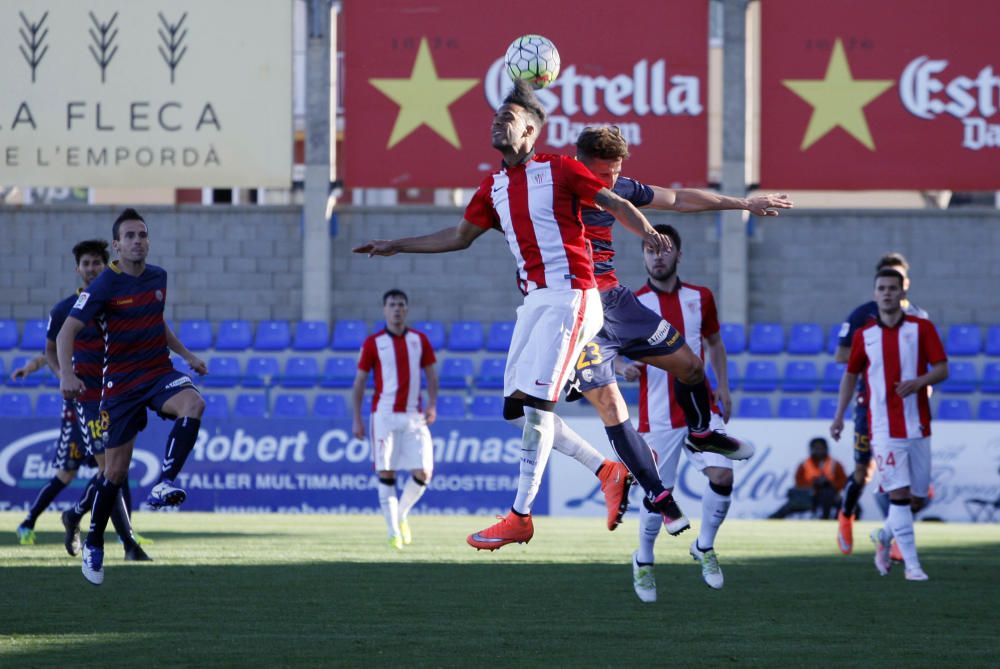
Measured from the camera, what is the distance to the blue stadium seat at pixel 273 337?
20938 millimetres

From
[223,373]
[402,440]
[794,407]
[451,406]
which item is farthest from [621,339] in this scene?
[223,373]

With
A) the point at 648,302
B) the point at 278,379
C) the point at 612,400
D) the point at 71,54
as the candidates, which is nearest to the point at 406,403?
the point at 648,302

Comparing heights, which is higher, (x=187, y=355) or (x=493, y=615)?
(x=187, y=355)

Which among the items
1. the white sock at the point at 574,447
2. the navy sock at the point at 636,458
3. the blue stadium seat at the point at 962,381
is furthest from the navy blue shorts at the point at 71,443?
the blue stadium seat at the point at 962,381

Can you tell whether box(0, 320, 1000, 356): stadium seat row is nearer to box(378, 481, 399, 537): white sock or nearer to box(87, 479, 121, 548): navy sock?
box(378, 481, 399, 537): white sock

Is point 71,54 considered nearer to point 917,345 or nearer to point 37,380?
point 37,380

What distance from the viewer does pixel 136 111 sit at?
69.9 feet

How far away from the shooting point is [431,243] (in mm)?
6930

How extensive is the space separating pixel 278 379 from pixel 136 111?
4.37 meters

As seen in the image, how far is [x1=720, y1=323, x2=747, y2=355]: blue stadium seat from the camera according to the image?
66.8 feet

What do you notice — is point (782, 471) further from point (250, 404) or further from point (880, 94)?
point (250, 404)

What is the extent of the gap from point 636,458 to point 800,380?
13.6 m

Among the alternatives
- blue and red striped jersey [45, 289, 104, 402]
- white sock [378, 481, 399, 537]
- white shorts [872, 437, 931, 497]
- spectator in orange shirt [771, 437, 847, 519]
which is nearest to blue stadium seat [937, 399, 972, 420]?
spectator in orange shirt [771, 437, 847, 519]

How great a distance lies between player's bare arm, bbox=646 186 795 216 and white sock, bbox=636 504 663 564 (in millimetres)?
1781
